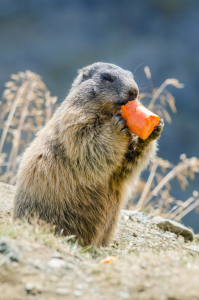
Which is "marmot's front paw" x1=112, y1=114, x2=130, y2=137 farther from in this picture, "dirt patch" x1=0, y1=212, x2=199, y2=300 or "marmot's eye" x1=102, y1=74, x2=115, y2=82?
"dirt patch" x1=0, y1=212, x2=199, y2=300

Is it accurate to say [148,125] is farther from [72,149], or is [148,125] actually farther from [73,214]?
[73,214]

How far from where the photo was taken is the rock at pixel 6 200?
481 cm

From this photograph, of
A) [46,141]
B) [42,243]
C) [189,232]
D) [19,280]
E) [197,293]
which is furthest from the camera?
[189,232]

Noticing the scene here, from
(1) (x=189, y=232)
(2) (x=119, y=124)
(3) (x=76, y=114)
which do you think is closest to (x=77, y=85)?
(3) (x=76, y=114)

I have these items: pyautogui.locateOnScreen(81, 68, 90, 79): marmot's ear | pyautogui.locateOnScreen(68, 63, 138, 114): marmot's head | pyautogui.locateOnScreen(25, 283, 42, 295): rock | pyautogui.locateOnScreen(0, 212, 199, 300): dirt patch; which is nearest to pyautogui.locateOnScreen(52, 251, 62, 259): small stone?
pyautogui.locateOnScreen(0, 212, 199, 300): dirt patch

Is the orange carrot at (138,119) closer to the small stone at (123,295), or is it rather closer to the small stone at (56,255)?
the small stone at (56,255)

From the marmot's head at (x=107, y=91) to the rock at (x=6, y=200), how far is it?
2.12 m

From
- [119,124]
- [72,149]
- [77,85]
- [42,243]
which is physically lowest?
[42,243]

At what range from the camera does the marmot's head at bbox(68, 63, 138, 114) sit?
11.8 ft

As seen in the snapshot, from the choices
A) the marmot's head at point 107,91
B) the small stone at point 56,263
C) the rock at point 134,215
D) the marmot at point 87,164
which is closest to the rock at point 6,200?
the marmot at point 87,164

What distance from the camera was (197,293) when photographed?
175 centimetres

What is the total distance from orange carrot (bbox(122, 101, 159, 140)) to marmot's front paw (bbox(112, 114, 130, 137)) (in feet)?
0.19

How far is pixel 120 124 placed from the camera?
347 centimetres

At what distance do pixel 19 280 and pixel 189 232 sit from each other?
383 centimetres
